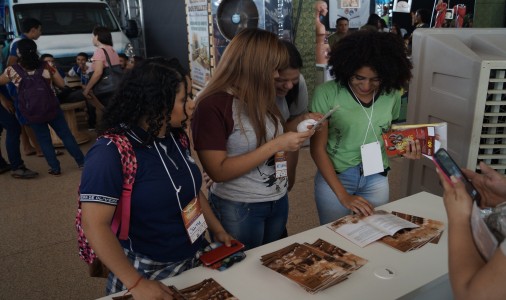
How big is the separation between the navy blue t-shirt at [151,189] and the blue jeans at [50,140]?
3.29 metres

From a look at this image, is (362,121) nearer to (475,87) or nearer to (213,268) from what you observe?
(475,87)

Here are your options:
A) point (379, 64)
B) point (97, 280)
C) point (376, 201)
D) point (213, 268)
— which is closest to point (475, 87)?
point (379, 64)

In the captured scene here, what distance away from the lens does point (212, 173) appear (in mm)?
1534

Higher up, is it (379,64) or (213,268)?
(379,64)

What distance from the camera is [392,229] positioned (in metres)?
1.52

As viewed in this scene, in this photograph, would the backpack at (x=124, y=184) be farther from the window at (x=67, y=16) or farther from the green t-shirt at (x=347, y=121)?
the window at (x=67, y=16)

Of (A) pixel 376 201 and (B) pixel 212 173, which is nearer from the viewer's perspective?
(B) pixel 212 173

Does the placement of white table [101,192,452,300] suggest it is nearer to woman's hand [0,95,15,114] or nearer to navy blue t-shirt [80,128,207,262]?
navy blue t-shirt [80,128,207,262]

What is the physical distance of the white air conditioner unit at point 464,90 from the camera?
185 centimetres

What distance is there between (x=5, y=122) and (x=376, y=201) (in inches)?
155

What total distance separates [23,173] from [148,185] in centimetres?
369

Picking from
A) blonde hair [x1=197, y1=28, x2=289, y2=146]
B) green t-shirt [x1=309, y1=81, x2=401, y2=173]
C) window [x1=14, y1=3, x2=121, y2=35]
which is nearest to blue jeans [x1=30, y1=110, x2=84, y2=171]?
window [x1=14, y1=3, x2=121, y2=35]

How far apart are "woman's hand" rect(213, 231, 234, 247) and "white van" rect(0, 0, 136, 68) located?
556 cm

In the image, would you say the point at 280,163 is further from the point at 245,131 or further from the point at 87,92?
the point at 87,92
